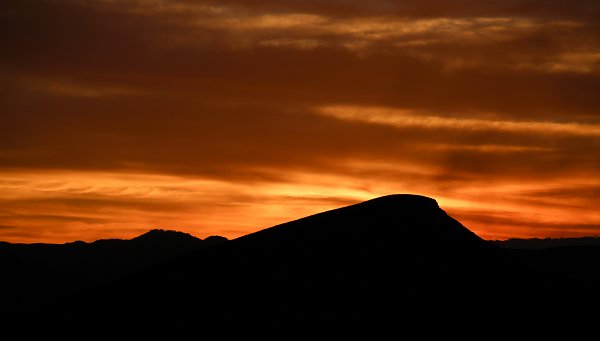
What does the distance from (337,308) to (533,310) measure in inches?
394

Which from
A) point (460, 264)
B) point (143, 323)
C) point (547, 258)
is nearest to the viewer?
point (143, 323)

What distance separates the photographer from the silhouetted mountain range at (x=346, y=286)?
126ft

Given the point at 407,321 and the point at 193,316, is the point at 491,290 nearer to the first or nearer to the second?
the point at 407,321

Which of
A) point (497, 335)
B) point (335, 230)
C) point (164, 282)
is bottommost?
point (497, 335)

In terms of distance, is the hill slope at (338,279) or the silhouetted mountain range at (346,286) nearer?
the silhouetted mountain range at (346,286)

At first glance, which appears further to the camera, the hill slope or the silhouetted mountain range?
the hill slope

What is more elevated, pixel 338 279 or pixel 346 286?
pixel 338 279

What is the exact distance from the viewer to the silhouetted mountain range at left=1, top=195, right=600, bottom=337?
38.5 metres

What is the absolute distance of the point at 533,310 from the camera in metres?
41.5

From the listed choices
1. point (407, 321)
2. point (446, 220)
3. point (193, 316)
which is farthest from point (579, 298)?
point (193, 316)

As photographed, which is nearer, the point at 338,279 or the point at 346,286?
the point at 346,286

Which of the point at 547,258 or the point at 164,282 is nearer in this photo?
the point at 164,282

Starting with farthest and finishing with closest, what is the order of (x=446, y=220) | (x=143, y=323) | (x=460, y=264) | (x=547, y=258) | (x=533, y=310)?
(x=547, y=258)
(x=446, y=220)
(x=460, y=264)
(x=533, y=310)
(x=143, y=323)

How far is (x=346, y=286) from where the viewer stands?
4109 cm
